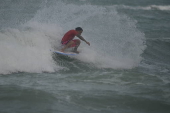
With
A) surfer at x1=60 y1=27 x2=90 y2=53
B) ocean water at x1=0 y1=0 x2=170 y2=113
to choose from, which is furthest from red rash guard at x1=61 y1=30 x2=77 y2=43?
ocean water at x1=0 y1=0 x2=170 y2=113

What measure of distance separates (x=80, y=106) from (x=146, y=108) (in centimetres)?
188

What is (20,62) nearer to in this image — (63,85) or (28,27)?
(63,85)

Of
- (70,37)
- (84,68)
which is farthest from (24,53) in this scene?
(84,68)

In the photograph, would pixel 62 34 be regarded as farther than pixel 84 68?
Yes

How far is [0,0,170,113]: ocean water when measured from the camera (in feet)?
25.5

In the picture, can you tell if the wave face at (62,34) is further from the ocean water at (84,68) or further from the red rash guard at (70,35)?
the red rash guard at (70,35)

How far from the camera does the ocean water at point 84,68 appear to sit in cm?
776

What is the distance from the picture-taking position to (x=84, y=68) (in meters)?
11.8

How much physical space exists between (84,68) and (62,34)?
3.45 metres

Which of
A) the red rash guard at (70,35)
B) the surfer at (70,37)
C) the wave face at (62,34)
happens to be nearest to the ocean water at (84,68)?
the wave face at (62,34)

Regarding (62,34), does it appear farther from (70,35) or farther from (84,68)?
(84,68)

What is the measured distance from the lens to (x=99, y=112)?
7320 millimetres

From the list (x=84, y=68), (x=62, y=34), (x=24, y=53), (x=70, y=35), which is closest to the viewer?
(x=24, y=53)

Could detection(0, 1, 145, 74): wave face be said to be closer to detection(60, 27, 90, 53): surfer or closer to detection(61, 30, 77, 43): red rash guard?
detection(60, 27, 90, 53): surfer
